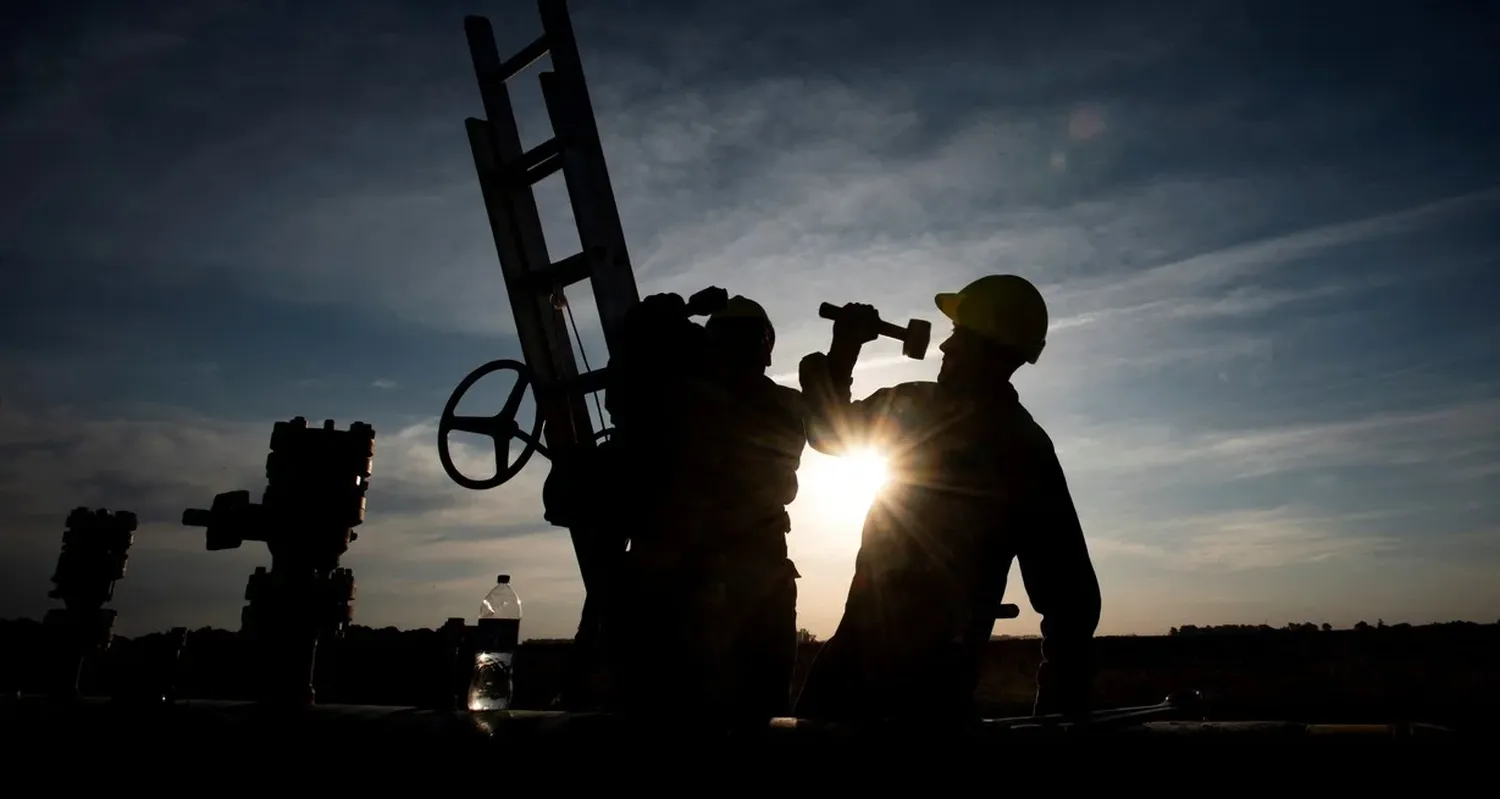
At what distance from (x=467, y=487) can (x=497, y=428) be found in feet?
1.50

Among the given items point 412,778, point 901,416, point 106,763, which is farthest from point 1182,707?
point 106,763

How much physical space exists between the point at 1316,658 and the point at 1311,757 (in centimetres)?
1604

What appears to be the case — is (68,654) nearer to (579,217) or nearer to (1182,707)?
(579,217)

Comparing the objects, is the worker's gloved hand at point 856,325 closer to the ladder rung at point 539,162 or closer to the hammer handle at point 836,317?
the hammer handle at point 836,317

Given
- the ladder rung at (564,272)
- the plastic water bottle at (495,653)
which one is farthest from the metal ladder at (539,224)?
the plastic water bottle at (495,653)

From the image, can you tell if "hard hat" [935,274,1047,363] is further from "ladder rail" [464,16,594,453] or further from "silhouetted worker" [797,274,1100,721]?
"ladder rail" [464,16,594,453]

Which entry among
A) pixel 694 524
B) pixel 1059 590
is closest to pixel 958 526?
pixel 1059 590

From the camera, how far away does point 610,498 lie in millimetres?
3500

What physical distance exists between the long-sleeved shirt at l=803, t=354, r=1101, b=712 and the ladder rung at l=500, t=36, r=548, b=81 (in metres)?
3.24

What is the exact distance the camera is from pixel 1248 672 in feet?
48.2

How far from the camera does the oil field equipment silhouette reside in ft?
6.91

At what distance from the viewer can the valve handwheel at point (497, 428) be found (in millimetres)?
5727

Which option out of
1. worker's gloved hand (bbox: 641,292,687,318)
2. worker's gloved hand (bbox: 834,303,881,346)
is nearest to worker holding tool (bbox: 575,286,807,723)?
worker's gloved hand (bbox: 641,292,687,318)

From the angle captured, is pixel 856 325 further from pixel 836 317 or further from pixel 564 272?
pixel 564 272
